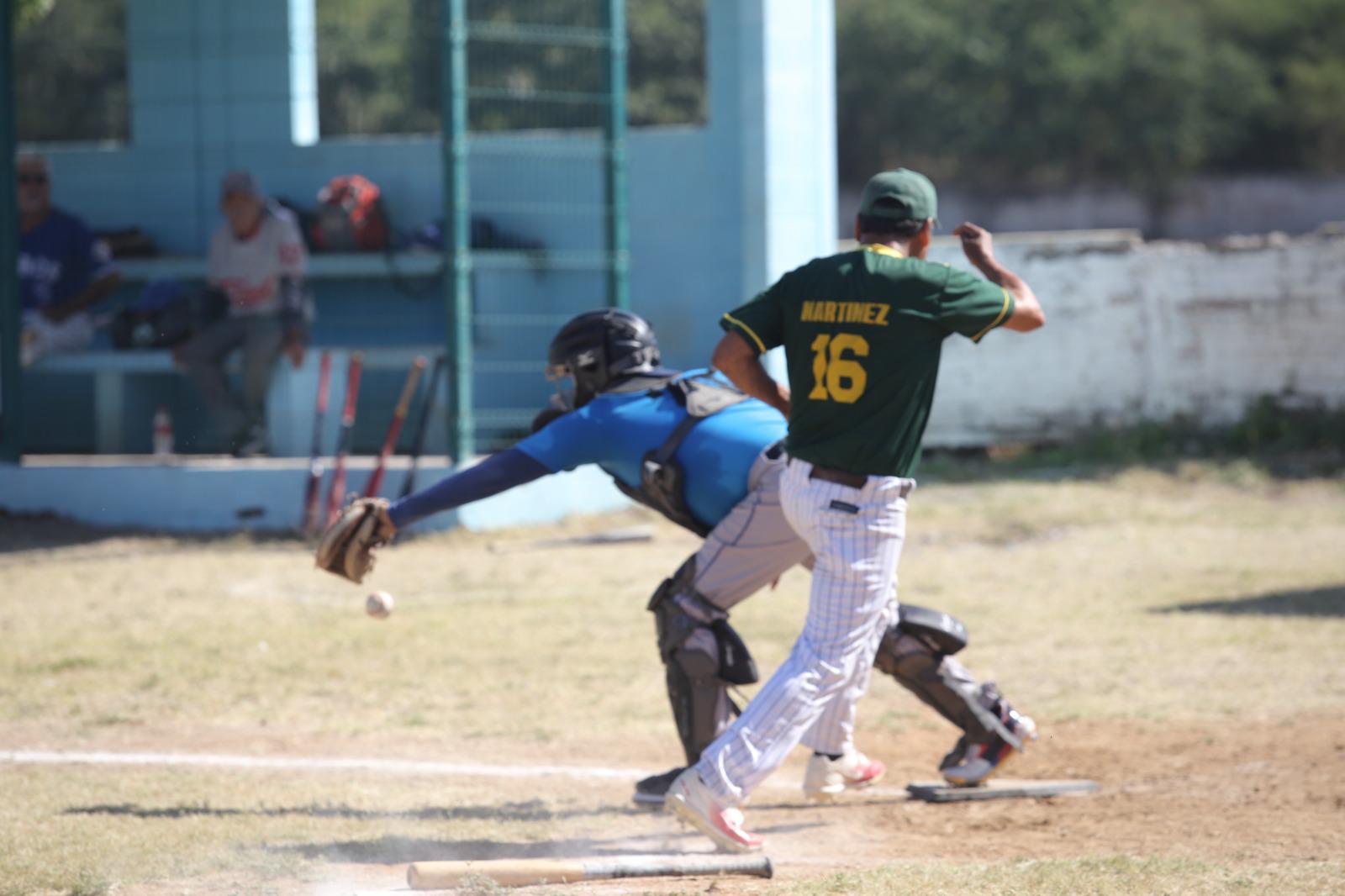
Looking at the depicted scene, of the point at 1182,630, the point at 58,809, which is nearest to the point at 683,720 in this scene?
the point at 58,809

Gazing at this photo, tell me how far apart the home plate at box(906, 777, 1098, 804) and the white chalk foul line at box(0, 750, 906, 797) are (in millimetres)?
543

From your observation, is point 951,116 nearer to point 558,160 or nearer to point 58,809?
point 558,160

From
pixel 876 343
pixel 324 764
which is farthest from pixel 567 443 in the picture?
pixel 324 764

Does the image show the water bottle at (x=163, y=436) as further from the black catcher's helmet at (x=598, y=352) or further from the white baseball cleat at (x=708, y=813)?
A: the white baseball cleat at (x=708, y=813)

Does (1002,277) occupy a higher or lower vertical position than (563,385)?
higher

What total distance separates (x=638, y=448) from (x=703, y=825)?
4.18 feet

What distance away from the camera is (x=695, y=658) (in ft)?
18.0

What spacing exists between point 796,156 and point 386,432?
13.5 feet

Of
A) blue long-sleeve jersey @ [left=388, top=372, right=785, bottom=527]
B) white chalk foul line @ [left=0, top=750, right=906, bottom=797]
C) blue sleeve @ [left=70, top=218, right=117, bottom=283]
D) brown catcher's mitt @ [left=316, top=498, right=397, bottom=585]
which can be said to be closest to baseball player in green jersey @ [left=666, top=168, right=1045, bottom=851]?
blue long-sleeve jersey @ [left=388, top=372, right=785, bottom=527]

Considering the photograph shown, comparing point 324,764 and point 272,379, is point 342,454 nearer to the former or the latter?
point 272,379

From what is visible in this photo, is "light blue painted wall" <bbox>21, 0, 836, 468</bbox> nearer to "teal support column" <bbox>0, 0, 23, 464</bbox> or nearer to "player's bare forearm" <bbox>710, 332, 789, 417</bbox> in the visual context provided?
"teal support column" <bbox>0, 0, 23, 464</bbox>

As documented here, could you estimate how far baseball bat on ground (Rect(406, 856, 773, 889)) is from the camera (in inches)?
179

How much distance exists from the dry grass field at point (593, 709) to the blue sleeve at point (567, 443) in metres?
1.22

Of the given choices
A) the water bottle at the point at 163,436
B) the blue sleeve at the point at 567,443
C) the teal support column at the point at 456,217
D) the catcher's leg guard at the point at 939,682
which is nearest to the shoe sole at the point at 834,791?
the catcher's leg guard at the point at 939,682
